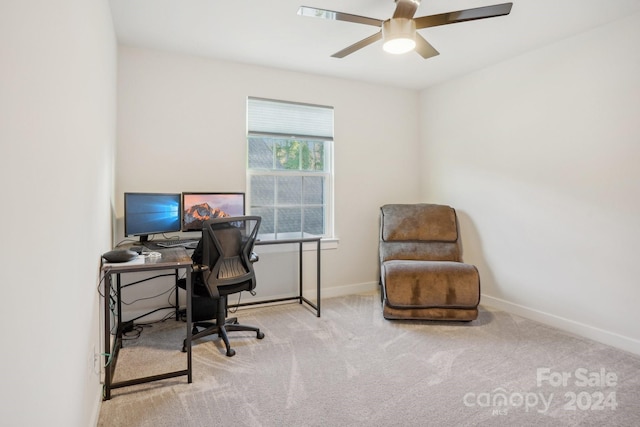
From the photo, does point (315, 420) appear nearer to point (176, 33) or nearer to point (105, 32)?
point (105, 32)

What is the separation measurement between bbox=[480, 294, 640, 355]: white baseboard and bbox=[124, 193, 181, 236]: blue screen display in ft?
10.8

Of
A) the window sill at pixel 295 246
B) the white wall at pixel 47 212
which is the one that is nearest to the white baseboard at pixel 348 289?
the window sill at pixel 295 246

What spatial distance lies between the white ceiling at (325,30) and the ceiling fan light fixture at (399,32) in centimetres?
32

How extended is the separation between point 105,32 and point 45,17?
1.54m

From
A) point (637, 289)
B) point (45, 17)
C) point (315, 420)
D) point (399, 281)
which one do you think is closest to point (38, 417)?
point (45, 17)

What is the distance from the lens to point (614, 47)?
9.19 feet

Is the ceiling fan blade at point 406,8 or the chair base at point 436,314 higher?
the ceiling fan blade at point 406,8

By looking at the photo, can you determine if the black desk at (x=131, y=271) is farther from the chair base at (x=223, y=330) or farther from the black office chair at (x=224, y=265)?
the chair base at (x=223, y=330)

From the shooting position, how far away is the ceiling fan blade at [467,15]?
201 centimetres

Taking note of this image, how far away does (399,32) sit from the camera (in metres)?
2.27

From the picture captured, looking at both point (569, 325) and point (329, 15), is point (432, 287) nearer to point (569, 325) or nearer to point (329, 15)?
point (569, 325)

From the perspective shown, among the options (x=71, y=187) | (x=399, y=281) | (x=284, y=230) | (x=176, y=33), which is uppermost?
(x=176, y=33)

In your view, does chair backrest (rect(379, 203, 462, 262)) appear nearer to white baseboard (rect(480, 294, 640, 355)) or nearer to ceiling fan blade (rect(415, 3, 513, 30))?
white baseboard (rect(480, 294, 640, 355))

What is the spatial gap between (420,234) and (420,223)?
126 millimetres
